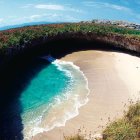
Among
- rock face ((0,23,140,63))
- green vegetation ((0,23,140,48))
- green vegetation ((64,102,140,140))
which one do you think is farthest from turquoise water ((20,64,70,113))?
green vegetation ((64,102,140,140))

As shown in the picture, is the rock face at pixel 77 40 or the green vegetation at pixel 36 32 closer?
the green vegetation at pixel 36 32

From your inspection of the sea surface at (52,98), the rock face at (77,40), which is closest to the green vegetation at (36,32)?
the rock face at (77,40)

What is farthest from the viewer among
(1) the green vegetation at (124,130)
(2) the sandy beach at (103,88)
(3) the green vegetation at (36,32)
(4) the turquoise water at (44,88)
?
(3) the green vegetation at (36,32)

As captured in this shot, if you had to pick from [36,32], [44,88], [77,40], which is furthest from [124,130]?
[77,40]

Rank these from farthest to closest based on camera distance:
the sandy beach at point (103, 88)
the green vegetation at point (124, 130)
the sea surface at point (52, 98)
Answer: the sea surface at point (52, 98), the sandy beach at point (103, 88), the green vegetation at point (124, 130)

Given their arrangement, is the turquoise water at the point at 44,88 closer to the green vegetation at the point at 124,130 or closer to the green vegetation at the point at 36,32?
the green vegetation at the point at 36,32

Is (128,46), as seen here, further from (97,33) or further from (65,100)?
(65,100)

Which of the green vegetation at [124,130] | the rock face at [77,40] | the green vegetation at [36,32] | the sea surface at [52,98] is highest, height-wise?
the green vegetation at [36,32]

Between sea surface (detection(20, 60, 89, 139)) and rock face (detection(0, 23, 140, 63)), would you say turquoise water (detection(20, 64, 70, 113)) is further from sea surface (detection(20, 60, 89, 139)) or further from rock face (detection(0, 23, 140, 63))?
rock face (detection(0, 23, 140, 63))

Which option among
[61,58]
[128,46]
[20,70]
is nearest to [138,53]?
[128,46]
